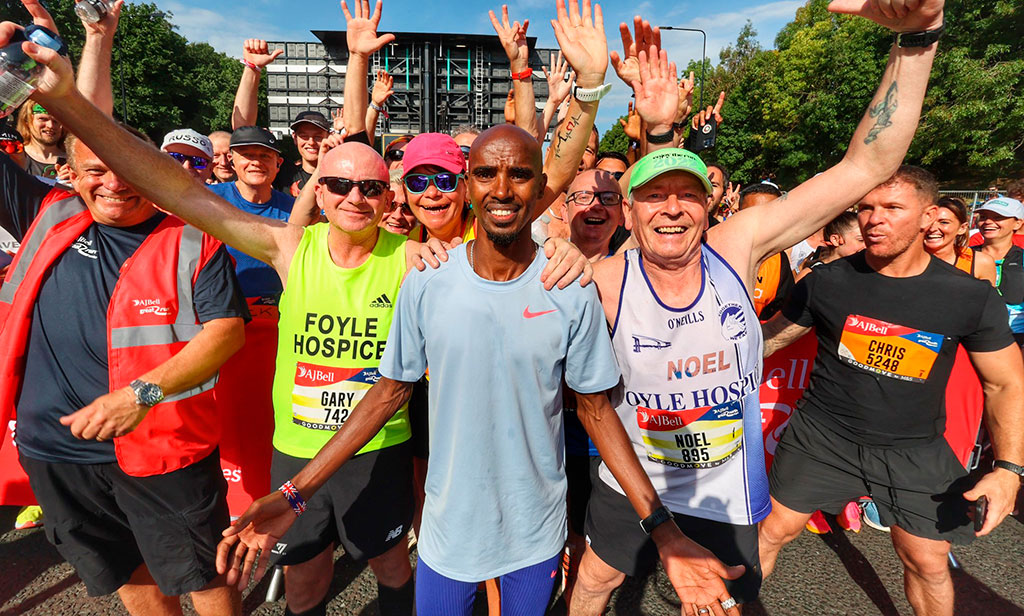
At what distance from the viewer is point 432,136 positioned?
2.85 meters

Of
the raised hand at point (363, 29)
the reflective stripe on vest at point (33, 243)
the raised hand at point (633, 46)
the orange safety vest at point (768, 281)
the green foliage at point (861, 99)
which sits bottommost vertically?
the orange safety vest at point (768, 281)

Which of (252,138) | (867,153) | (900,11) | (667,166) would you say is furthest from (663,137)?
(252,138)

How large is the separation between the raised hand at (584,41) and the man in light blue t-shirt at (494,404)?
1175mm

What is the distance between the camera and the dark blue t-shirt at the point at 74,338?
224 centimetres

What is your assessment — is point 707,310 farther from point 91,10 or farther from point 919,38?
point 91,10

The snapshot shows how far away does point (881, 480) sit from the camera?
9.23 ft

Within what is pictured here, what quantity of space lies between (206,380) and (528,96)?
2.60m

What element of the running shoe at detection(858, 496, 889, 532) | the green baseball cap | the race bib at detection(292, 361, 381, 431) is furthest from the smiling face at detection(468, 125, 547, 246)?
the running shoe at detection(858, 496, 889, 532)

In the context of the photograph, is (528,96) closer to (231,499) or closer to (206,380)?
(206,380)

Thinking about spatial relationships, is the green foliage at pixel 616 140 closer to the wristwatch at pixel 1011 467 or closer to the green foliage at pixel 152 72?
the green foliage at pixel 152 72

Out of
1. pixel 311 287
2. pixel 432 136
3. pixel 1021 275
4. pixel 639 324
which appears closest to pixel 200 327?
pixel 311 287

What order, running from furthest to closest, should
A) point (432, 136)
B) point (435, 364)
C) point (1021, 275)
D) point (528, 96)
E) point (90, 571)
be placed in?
1. point (1021, 275)
2. point (528, 96)
3. point (432, 136)
4. point (90, 571)
5. point (435, 364)

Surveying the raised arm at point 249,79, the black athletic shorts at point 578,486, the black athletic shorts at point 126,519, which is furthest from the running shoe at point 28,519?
the black athletic shorts at point 578,486

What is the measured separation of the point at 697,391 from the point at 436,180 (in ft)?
5.56
